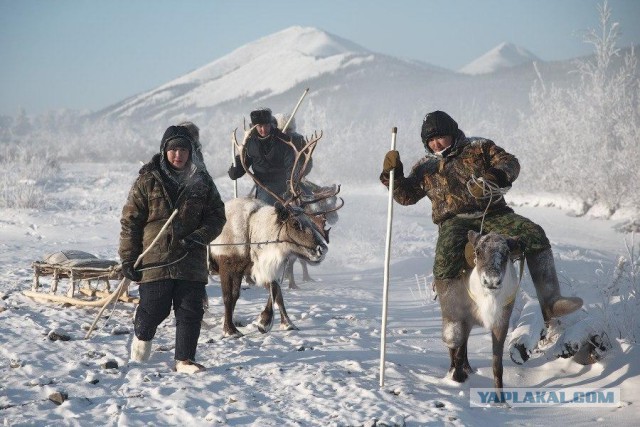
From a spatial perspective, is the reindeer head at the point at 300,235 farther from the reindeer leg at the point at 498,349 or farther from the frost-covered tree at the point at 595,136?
→ the frost-covered tree at the point at 595,136

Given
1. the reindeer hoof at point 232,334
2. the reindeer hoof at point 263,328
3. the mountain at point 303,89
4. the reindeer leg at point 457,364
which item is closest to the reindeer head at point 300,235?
the reindeer hoof at point 263,328

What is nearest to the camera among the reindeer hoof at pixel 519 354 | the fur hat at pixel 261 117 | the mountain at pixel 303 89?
the reindeer hoof at pixel 519 354

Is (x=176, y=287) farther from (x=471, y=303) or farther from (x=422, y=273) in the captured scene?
(x=422, y=273)

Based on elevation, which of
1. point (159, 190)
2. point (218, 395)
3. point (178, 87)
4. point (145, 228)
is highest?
point (178, 87)

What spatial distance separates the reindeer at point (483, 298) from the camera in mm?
4285

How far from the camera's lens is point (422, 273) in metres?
11.2

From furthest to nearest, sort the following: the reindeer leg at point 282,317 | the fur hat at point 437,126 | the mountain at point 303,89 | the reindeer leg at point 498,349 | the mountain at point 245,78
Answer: the mountain at point 245,78 → the mountain at point 303,89 → the reindeer leg at point 282,317 → the fur hat at point 437,126 → the reindeer leg at point 498,349

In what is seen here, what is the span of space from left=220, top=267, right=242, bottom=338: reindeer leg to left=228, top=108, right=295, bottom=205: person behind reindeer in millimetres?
2061

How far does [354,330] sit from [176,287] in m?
2.39

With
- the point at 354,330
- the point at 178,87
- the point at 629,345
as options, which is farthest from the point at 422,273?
the point at 178,87

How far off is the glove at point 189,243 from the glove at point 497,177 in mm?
2525

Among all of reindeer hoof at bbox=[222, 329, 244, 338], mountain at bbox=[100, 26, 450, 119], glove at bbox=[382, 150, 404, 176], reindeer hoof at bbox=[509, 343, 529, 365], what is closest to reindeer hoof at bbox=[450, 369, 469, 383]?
reindeer hoof at bbox=[509, 343, 529, 365]

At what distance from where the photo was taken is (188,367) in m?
4.88

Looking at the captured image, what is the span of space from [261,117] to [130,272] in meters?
3.61
